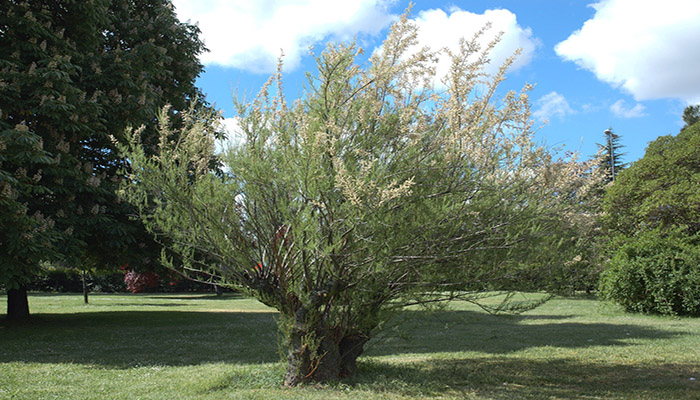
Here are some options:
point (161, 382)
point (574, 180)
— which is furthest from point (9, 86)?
point (574, 180)

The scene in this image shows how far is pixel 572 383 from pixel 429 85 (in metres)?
4.20

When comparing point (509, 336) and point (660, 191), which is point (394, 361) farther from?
point (660, 191)

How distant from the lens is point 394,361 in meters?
8.25

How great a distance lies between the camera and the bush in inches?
558

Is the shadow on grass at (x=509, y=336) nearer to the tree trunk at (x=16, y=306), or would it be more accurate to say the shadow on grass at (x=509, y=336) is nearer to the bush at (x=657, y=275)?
the bush at (x=657, y=275)

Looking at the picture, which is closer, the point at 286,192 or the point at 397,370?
the point at 286,192

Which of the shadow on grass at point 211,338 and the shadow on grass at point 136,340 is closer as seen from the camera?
the shadow on grass at point 136,340

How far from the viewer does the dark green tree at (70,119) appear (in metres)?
10.0

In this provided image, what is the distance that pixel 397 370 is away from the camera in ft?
23.3

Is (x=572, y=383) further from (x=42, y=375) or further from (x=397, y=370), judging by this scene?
(x=42, y=375)

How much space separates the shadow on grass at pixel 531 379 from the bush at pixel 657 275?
771 cm

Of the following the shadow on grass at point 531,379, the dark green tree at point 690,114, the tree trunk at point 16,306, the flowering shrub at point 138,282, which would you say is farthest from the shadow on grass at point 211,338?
the dark green tree at point 690,114

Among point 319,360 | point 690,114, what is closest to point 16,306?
point 319,360

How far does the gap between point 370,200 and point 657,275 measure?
1319 centimetres
